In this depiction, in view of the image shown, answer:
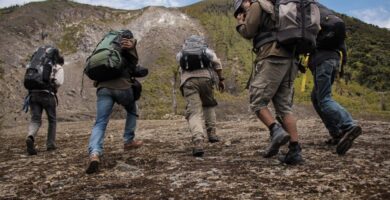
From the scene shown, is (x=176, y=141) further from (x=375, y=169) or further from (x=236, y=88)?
(x=236, y=88)

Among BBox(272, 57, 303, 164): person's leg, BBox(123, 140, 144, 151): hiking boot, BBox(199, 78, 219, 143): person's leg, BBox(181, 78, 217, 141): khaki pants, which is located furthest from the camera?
BBox(123, 140, 144, 151): hiking boot

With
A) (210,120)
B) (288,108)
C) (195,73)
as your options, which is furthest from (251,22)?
(210,120)

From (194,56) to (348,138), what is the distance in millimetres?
3117

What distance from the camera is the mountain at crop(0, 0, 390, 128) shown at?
4231 cm

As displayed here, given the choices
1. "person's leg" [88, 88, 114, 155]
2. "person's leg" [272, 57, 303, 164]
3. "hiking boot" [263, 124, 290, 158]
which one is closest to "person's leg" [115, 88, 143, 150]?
"person's leg" [88, 88, 114, 155]

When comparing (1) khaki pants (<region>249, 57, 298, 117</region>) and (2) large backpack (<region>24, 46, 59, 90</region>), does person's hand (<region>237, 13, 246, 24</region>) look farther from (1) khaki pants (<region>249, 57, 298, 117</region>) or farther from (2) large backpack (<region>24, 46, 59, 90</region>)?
(2) large backpack (<region>24, 46, 59, 90</region>)

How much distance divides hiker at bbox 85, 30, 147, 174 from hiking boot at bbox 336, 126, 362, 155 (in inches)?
142

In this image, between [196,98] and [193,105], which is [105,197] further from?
[196,98]

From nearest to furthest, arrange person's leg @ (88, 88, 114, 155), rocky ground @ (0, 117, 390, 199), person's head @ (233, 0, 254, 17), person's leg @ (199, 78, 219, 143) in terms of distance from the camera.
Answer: rocky ground @ (0, 117, 390, 199) → person's head @ (233, 0, 254, 17) → person's leg @ (88, 88, 114, 155) → person's leg @ (199, 78, 219, 143)

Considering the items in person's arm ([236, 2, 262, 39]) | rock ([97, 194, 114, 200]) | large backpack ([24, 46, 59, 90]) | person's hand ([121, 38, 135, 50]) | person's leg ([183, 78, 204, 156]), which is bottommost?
rock ([97, 194, 114, 200])

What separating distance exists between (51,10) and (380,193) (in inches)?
2241

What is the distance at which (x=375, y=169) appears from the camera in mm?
6562

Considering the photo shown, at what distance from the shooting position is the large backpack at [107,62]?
739 centimetres

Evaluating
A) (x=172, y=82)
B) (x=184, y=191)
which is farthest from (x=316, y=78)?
(x=172, y=82)
